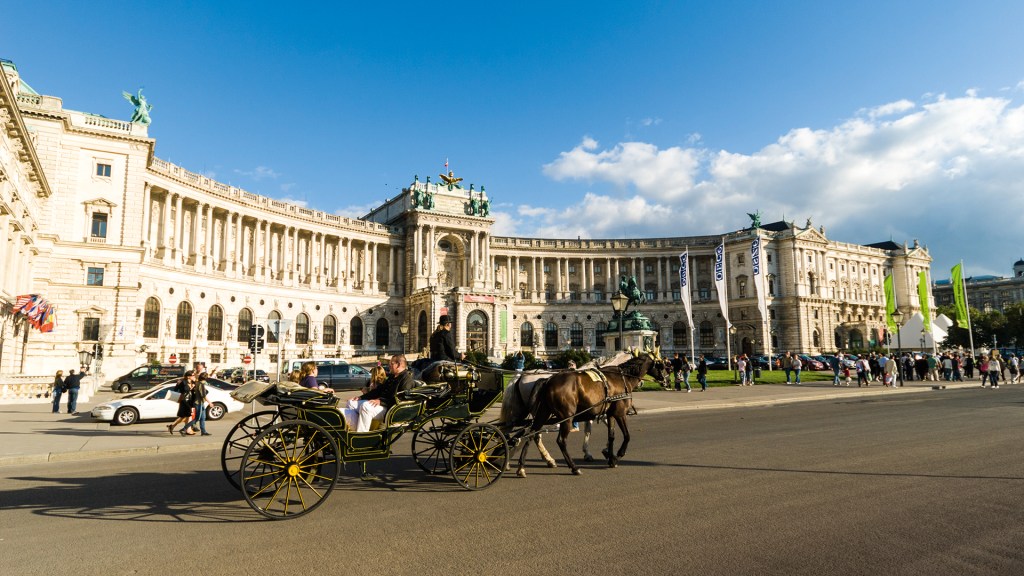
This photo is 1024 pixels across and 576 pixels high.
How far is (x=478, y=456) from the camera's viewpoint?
28.6 feet

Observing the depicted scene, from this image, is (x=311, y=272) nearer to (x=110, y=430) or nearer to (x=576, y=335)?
(x=576, y=335)

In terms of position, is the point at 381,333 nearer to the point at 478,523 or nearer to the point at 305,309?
the point at 305,309

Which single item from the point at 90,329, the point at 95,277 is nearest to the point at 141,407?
the point at 90,329

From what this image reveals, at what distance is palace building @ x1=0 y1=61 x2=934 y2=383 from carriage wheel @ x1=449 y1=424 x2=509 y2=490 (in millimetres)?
11813

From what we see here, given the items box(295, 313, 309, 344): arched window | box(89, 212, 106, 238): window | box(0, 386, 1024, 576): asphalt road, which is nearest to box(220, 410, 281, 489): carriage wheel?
box(0, 386, 1024, 576): asphalt road

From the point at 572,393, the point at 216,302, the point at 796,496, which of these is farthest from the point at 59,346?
the point at 796,496

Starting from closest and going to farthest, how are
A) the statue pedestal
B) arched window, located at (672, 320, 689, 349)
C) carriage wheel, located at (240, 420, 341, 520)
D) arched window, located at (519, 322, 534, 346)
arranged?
carriage wheel, located at (240, 420, 341, 520), the statue pedestal, arched window, located at (519, 322, 534, 346), arched window, located at (672, 320, 689, 349)

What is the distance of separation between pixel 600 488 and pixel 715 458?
3.48m

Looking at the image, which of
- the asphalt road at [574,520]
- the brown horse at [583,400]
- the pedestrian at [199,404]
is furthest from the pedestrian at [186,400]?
the brown horse at [583,400]

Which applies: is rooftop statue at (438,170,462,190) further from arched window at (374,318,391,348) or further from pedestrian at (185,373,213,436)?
pedestrian at (185,373,213,436)

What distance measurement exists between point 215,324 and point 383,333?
→ 2098 centimetres

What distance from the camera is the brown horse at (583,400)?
9.85 metres

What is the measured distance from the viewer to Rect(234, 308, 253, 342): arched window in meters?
58.9

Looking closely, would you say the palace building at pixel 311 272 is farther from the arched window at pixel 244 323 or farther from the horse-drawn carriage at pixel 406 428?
the horse-drawn carriage at pixel 406 428
